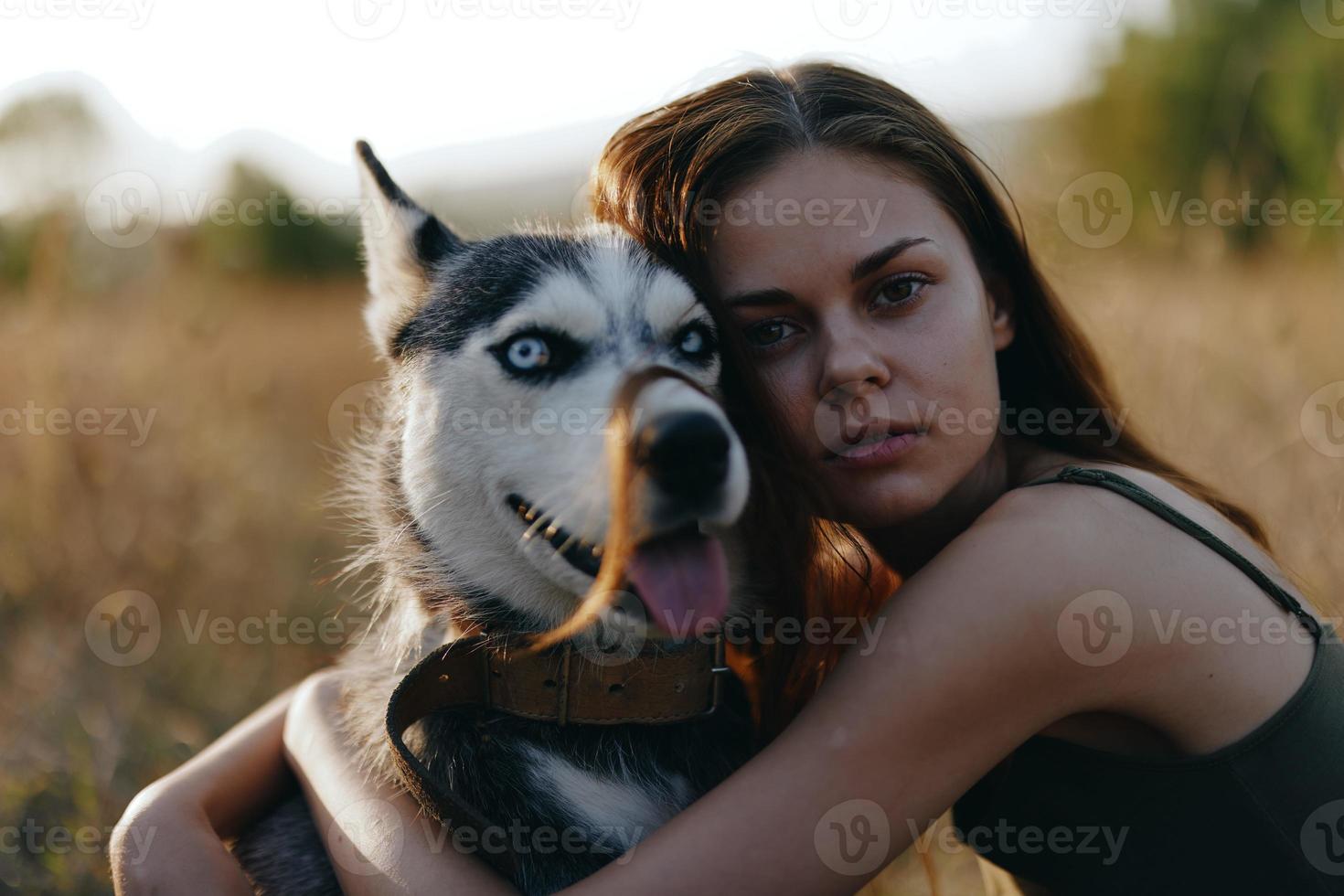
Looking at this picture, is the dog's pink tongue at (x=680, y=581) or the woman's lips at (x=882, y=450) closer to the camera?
the dog's pink tongue at (x=680, y=581)

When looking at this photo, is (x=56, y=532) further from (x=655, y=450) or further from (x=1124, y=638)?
(x=1124, y=638)

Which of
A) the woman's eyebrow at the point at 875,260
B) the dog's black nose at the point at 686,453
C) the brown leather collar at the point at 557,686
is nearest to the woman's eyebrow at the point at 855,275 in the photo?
the woman's eyebrow at the point at 875,260

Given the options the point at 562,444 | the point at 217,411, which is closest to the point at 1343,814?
the point at 562,444

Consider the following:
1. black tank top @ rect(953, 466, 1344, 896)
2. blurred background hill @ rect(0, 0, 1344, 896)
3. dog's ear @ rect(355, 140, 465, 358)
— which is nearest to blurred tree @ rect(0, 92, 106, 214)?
blurred background hill @ rect(0, 0, 1344, 896)

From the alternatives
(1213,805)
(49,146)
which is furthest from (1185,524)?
(49,146)

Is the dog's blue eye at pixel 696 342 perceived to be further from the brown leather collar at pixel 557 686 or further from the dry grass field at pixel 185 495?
the dry grass field at pixel 185 495

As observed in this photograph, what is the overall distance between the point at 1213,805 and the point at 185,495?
4.29m

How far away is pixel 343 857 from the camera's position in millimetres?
1798

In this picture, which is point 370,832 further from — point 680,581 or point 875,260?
point 875,260

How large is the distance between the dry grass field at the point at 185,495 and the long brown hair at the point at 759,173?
0.53 m

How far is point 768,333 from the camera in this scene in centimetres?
201

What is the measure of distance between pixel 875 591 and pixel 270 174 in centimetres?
1886

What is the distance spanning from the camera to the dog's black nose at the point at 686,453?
5.07ft

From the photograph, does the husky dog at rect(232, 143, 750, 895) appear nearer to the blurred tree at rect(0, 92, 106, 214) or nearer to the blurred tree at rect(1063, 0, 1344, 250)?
the blurred tree at rect(0, 92, 106, 214)
